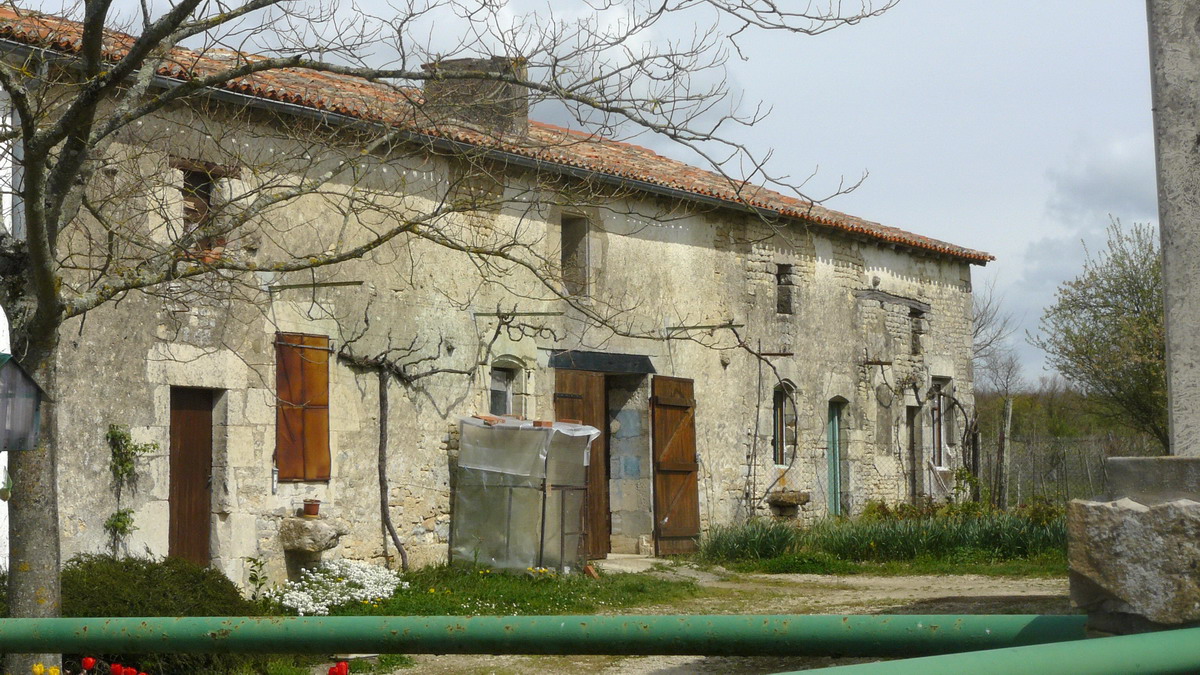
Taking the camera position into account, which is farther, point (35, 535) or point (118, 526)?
point (118, 526)

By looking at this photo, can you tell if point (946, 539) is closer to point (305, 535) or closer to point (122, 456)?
point (305, 535)

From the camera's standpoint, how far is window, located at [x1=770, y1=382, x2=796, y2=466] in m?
16.5

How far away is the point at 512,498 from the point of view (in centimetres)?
1212

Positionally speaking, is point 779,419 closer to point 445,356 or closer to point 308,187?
point 445,356

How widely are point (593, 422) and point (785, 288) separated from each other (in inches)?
162

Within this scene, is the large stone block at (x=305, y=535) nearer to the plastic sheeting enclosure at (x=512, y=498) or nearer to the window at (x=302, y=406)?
the window at (x=302, y=406)

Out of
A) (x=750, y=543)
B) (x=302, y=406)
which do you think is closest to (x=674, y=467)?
(x=750, y=543)

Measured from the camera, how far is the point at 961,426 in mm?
19859

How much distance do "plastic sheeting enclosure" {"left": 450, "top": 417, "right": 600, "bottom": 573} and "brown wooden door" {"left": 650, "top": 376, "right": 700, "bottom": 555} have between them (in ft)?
7.55

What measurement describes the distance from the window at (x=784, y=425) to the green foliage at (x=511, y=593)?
449cm

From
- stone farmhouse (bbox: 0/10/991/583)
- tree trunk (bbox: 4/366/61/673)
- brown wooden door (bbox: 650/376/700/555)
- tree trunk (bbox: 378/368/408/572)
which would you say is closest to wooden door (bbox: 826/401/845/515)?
stone farmhouse (bbox: 0/10/991/583)

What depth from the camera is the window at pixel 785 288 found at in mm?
16562

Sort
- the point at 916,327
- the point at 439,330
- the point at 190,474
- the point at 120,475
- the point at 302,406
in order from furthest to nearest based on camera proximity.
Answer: the point at 916,327, the point at 439,330, the point at 302,406, the point at 190,474, the point at 120,475

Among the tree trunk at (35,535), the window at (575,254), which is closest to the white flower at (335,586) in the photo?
the tree trunk at (35,535)
